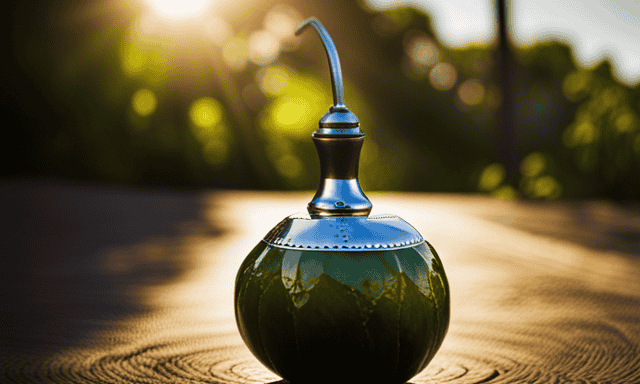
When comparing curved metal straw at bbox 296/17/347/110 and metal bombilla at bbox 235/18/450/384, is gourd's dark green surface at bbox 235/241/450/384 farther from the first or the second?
curved metal straw at bbox 296/17/347/110

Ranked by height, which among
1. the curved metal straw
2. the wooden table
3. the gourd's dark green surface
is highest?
the curved metal straw

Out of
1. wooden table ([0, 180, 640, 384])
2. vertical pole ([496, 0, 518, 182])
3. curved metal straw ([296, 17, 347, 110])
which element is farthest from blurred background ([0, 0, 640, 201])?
curved metal straw ([296, 17, 347, 110])

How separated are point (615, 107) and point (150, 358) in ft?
34.8

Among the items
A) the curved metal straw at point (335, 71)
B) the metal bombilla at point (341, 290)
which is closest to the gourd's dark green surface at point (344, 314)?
the metal bombilla at point (341, 290)

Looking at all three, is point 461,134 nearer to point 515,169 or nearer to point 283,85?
point 283,85

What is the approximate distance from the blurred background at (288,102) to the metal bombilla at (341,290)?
7.13 m

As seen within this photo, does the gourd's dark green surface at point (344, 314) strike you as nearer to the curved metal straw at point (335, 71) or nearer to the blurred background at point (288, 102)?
the curved metal straw at point (335, 71)

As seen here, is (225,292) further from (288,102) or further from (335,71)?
(288,102)

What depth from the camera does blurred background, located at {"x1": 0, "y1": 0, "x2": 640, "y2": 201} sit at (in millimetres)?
9969

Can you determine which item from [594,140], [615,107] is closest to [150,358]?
[594,140]

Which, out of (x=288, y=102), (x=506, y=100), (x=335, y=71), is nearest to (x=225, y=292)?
(x=335, y=71)

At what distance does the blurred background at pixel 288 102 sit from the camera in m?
9.97

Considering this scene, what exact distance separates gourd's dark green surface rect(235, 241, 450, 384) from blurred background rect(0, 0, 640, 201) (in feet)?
23.9

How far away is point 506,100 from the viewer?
27.7 ft
